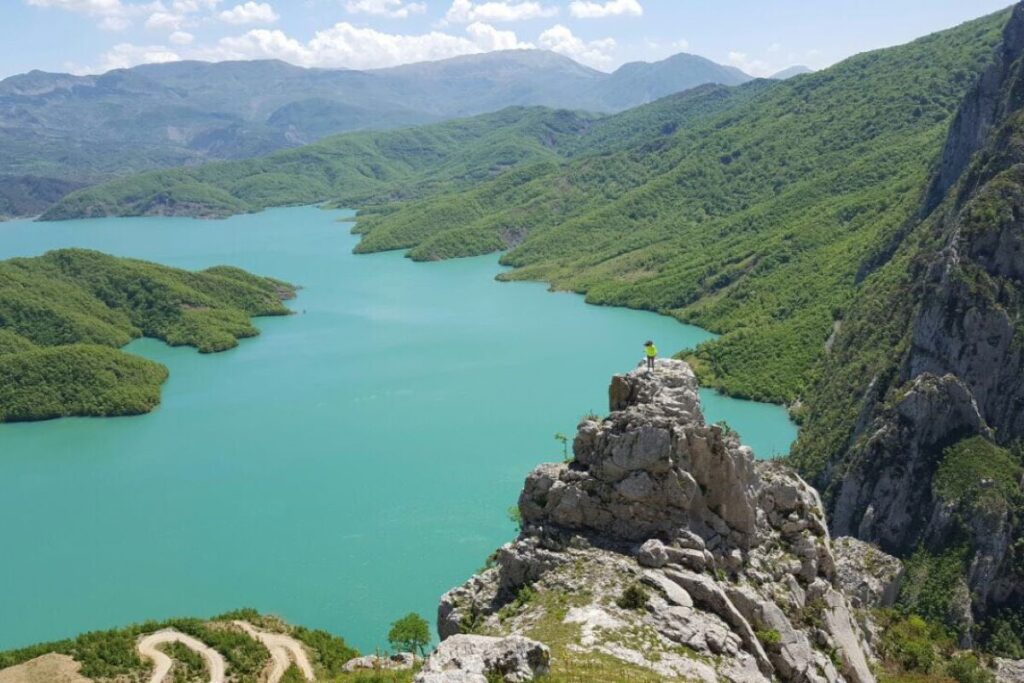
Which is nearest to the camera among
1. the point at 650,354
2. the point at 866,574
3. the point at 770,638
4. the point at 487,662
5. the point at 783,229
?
the point at 487,662

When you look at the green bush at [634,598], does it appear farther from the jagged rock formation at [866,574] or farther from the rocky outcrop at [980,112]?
the rocky outcrop at [980,112]

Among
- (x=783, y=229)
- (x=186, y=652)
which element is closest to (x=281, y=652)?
(x=186, y=652)

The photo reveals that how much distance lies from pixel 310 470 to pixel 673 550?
56170mm

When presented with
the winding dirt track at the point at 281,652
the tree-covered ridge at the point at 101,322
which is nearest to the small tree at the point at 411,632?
the winding dirt track at the point at 281,652

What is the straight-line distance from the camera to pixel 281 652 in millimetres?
36781

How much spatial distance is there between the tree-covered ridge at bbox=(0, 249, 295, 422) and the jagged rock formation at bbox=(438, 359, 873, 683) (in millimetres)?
80891

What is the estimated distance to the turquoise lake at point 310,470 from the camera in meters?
55.9

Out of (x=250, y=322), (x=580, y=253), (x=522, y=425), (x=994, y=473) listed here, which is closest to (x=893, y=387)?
(x=994, y=473)

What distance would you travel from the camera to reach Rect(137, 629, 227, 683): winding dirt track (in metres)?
33.8

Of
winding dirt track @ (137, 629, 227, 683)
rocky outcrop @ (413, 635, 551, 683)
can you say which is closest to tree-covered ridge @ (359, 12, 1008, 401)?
A: winding dirt track @ (137, 629, 227, 683)

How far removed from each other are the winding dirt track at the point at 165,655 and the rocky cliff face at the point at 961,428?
118ft

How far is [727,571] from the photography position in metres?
23.9

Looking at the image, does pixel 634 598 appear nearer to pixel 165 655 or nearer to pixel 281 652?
pixel 281 652

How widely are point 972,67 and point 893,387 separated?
131162 mm
